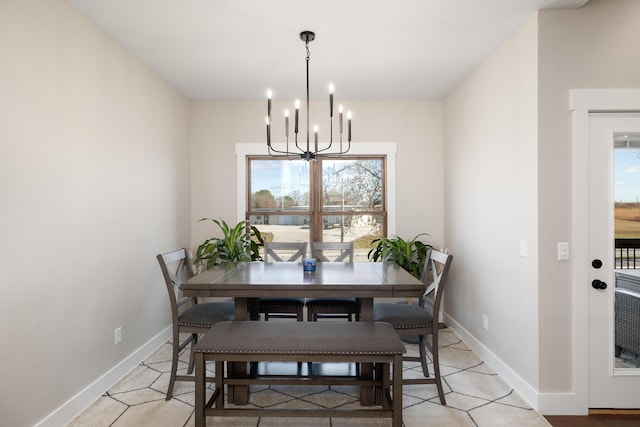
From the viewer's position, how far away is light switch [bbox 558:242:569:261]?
8.28 feet

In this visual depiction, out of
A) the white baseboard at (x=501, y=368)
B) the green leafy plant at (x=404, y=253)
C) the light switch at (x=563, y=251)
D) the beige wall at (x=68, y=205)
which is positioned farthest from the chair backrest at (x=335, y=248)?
the light switch at (x=563, y=251)

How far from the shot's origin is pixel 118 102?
A: 3033 millimetres

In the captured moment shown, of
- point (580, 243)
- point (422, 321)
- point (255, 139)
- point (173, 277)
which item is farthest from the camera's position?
point (255, 139)

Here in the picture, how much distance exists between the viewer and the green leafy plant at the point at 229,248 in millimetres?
4105

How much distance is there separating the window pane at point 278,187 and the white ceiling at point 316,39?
974 millimetres

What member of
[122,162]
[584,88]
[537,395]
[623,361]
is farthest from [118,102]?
[623,361]

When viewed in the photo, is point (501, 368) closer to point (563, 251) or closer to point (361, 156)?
point (563, 251)

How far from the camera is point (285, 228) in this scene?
15.5ft

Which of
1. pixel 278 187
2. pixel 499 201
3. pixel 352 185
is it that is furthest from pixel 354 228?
pixel 499 201

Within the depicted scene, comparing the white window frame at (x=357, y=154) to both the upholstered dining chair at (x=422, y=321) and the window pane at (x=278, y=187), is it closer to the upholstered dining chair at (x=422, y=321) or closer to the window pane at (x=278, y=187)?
the window pane at (x=278, y=187)

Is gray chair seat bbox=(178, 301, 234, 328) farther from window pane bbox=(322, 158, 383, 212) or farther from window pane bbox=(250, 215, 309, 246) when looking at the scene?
window pane bbox=(322, 158, 383, 212)

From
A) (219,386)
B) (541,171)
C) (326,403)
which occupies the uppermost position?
(541,171)

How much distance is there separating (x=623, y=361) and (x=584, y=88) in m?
1.80

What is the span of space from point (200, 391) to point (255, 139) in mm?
3091
